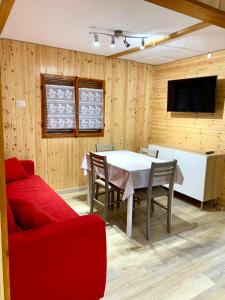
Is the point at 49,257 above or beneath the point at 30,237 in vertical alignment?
beneath

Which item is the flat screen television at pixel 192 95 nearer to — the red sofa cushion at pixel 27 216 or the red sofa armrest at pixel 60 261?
the red sofa armrest at pixel 60 261

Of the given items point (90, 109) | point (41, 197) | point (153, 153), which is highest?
point (90, 109)

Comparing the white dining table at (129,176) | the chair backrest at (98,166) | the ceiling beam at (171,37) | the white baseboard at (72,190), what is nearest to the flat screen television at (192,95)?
the ceiling beam at (171,37)

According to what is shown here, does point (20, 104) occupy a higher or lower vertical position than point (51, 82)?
lower

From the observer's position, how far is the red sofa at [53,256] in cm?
146

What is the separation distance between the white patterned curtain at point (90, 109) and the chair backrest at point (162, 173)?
1979mm

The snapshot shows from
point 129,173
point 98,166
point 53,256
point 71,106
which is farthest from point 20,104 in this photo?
point 53,256

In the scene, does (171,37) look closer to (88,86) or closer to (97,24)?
(97,24)

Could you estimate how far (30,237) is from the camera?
4.89ft

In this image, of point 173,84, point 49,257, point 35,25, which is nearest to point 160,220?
point 49,257

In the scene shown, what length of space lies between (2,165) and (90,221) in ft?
2.62

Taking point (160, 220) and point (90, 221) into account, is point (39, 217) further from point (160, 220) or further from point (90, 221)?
Result: point (160, 220)

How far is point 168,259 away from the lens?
253 cm

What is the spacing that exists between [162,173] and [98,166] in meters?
0.84
